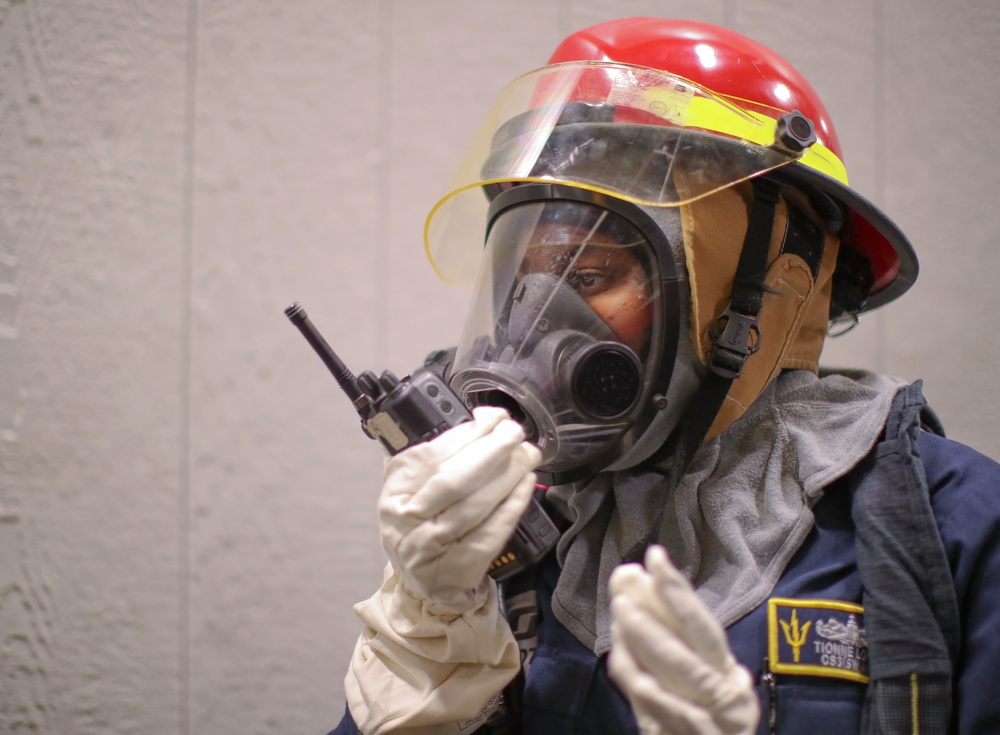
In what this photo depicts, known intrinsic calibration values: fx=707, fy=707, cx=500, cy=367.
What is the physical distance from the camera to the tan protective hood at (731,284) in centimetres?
92

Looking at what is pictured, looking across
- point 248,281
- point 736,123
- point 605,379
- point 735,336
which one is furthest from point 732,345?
point 248,281

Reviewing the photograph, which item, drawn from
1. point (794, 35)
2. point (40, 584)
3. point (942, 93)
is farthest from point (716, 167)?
point (40, 584)

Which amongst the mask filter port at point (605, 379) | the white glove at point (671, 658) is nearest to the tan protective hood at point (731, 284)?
the mask filter port at point (605, 379)

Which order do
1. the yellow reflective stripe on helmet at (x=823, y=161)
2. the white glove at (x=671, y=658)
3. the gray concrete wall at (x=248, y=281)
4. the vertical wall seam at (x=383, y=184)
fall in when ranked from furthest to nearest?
the vertical wall seam at (x=383, y=184), the gray concrete wall at (x=248, y=281), the yellow reflective stripe on helmet at (x=823, y=161), the white glove at (x=671, y=658)

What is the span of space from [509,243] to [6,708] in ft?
4.09

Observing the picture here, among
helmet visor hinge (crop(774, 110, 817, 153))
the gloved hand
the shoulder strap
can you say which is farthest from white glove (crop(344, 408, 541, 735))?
helmet visor hinge (crop(774, 110, 817, 153))

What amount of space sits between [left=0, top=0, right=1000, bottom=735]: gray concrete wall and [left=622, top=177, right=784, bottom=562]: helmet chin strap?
2.16 ft

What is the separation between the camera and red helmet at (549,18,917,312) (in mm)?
959

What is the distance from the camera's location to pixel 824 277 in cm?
103

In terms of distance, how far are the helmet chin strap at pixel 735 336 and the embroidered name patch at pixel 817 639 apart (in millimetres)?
200

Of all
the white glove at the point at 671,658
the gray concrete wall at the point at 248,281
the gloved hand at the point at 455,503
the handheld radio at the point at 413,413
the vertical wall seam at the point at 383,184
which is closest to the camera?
the white glove at the point at 671,658

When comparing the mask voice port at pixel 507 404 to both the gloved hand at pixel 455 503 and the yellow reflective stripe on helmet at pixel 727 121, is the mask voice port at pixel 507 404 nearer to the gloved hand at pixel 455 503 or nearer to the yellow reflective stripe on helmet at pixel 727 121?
the gloved hand at pixel 455 503

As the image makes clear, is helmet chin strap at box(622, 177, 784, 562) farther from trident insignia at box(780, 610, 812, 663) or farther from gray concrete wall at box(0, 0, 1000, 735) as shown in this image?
gray concrete wall at box(0, 0, 1000, 735)

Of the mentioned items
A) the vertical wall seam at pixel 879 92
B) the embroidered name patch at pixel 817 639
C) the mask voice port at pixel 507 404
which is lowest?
the embroidered name patch at pixel 817 639
